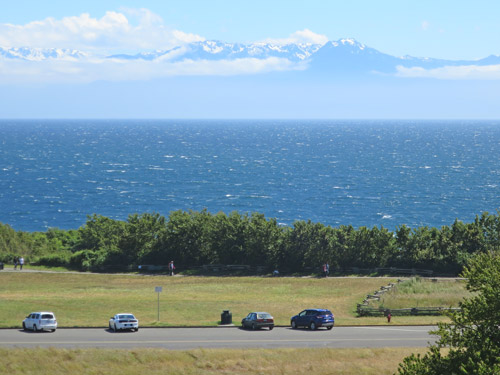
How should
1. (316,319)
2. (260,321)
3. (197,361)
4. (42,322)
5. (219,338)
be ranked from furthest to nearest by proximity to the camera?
(316,319), (260,321), (42,322), (219,338), (197,361)

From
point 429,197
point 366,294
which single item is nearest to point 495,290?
point 366,294

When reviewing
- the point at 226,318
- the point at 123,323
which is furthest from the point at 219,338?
the point at 123,323

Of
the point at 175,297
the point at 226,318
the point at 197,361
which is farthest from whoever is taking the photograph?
the point at 175,297

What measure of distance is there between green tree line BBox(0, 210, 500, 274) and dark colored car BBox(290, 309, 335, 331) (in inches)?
887

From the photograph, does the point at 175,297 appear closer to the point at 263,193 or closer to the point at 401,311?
the point at 401,311

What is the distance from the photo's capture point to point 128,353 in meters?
34.1

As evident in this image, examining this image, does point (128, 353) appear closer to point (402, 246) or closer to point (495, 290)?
point (495, 290)

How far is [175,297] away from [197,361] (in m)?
19.7

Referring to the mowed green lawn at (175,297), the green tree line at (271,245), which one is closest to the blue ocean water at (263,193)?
the green tree line at (271,245)

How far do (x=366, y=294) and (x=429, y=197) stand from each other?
94.4 meters

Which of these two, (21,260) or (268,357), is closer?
(268,357)

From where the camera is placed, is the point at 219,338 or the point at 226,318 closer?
the point at 219,338

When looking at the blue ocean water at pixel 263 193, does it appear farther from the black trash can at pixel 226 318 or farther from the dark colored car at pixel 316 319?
the dark colored car at pixel 316 319

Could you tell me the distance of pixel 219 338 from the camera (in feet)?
127
